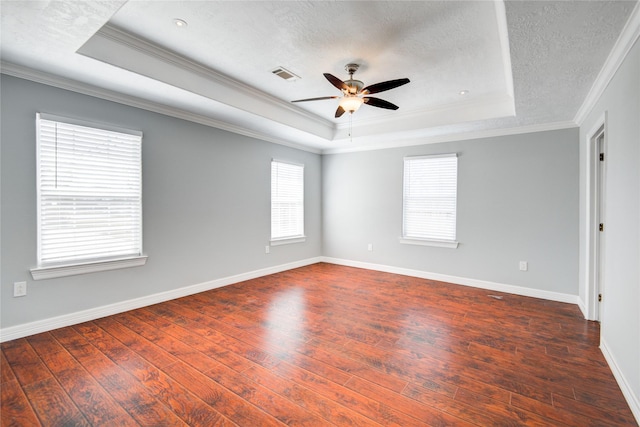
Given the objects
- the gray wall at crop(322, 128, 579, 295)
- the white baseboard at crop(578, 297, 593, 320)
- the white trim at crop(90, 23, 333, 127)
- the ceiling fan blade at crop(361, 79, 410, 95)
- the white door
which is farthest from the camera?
the gray wall at crop(322, 128, 579, 295)

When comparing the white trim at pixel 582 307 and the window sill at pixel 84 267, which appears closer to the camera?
the window sill at pixel 84 267

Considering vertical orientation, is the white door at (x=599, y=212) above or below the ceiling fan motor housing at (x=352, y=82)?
below

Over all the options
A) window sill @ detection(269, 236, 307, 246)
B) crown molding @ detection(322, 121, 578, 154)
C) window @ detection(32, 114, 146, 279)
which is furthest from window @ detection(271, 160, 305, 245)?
window @ detection(32, 114, 146, 279)

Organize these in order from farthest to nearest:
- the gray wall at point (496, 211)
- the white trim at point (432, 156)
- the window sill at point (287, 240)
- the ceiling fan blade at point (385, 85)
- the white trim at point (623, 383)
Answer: the window sill at point (287, 240) → the white trim at point (432, 156) → the gray wall at point (496, 211) → the ceiling fan blade at point (385, 85) → the white trim at point (623, 383)

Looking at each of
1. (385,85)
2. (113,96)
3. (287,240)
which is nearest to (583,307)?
(385,85)

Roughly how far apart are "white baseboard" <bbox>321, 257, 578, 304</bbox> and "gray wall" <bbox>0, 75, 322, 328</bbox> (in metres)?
1.27

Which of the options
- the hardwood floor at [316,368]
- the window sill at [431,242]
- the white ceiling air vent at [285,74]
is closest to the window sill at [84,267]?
the hardwood floor at [316,368]

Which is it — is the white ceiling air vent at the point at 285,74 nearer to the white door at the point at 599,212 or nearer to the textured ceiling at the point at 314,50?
the textured ceiling at the point at 314,50

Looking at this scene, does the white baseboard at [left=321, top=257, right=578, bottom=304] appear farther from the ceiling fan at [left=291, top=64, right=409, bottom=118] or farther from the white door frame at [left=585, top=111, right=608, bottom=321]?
the ceiling fan at [left=291, top=64, right=409, bottom=118]

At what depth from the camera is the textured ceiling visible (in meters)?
2.02

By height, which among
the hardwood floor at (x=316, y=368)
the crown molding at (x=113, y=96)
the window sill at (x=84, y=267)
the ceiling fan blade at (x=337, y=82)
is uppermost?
the crown molding at (x=113, y=96)

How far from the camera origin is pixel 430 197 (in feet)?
16.9

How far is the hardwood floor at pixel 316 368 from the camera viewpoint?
182 centimetres

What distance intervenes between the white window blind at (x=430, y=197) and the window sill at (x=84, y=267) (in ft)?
13.6
